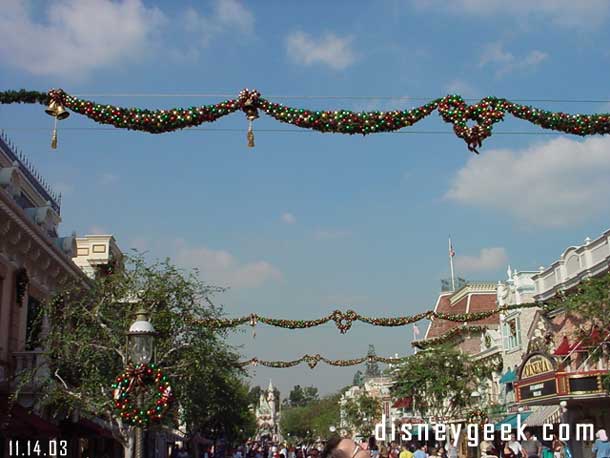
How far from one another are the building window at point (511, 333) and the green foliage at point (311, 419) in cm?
7396

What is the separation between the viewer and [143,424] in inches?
469

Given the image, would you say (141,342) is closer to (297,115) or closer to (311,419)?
(297,115)

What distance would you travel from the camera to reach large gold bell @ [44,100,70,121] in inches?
432

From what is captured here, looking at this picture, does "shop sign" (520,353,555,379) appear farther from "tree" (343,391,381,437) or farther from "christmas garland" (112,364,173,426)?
"tree" (343,391,381,437)

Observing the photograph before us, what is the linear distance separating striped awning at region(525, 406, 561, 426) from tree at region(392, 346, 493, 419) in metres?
6.44

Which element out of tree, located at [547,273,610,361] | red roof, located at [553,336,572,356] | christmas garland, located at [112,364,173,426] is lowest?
christmas garland, located at [112,364,173,426]

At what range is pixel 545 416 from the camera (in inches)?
1404

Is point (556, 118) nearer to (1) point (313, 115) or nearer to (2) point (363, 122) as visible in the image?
(2) point (363, 122)

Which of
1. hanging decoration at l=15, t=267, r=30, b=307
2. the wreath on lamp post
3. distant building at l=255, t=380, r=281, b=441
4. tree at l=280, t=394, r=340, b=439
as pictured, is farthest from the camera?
distant building at l=255, t=380, r=281, b=441

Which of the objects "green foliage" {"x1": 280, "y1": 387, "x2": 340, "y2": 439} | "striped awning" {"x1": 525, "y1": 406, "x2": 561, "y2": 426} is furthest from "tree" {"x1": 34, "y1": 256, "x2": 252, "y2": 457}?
"green foliage" {"x1": 280, "y1": 387, "x2": 340, "y2": 439}

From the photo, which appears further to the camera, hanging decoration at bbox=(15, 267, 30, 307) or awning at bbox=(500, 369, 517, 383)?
awning at bbox=(500, 369, 517, 383)

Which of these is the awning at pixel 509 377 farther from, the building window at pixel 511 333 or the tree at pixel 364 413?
the tree at pixel 364 413

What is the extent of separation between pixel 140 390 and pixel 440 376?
3340 cm

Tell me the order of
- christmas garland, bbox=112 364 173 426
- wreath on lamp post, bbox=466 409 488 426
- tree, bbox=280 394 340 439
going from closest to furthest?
christmas garland, bbox=112 364 173 426
wreath on lamp post, bbox=466 409 488 426
tree, bbox=280 394 340 439
